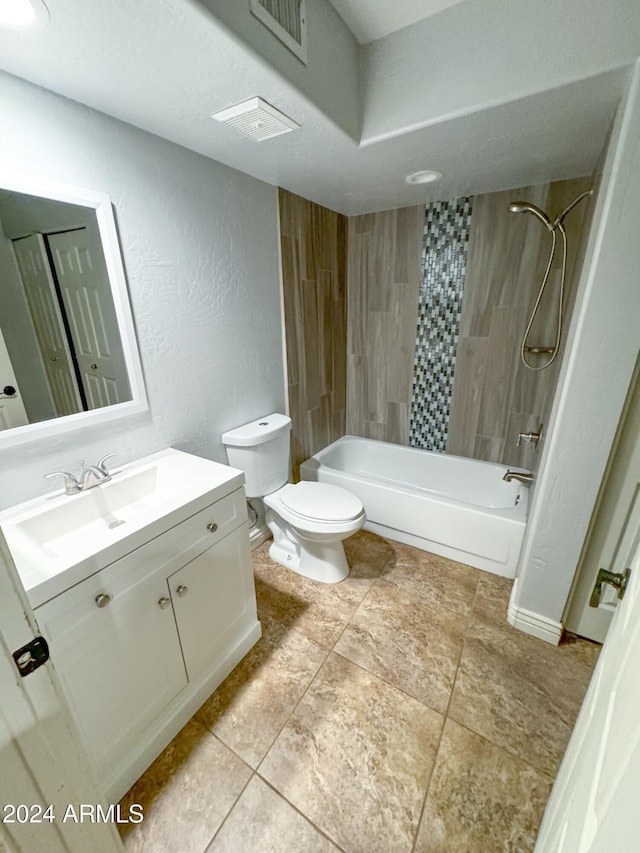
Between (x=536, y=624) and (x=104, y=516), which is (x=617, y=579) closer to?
(x=536, y=624)

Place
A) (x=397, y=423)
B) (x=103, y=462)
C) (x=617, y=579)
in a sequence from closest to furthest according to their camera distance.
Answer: (x=617, y=579)
(x=103, y=462)
(x=397, y=423)

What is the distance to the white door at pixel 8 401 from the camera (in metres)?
1.07

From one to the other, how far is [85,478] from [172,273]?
0.89 m

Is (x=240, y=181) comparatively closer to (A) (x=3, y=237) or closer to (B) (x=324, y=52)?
(B) (x=324, y=52)

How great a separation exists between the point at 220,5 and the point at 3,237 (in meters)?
0.86

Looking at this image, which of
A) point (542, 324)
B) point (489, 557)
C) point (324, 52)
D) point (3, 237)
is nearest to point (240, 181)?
point (324, 52)

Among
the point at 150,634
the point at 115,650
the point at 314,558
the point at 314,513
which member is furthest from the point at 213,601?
the point at 314,558

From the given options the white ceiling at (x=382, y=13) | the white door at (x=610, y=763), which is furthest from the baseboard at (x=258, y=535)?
the white ceiling at (x=382, y=13)

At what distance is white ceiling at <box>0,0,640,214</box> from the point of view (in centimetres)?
87

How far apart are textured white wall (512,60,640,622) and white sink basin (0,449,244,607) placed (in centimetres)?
125

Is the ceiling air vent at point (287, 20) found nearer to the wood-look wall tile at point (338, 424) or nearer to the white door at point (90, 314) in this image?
the white door at point (90, 314)

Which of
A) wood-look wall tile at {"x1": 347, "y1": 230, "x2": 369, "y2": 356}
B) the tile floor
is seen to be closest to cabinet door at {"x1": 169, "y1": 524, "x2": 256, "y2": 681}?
the tile floor

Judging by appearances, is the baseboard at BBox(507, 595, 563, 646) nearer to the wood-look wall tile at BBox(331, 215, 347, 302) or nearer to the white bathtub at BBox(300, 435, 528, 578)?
the white bathtub at BBox(300, 435, 528, 578)

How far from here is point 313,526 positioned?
173cm
